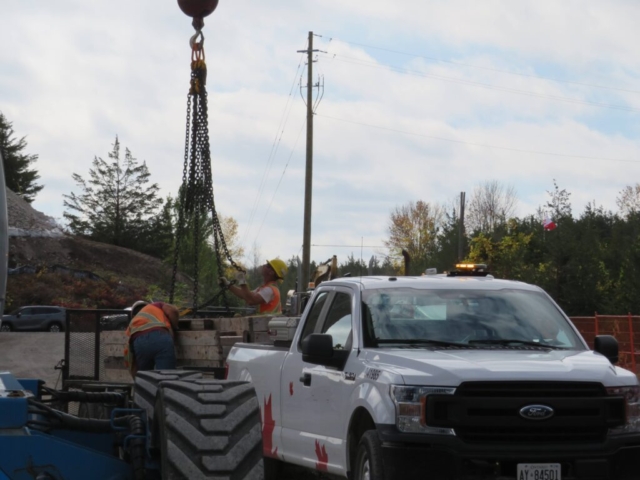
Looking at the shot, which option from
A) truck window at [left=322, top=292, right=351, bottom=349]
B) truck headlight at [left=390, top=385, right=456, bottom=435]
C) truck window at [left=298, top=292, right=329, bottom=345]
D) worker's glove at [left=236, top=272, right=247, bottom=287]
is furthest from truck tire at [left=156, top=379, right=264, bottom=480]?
worker's glove at [left=236, top=272, right=247, bottom=287]

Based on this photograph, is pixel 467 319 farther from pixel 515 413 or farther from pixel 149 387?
pixel 149 387

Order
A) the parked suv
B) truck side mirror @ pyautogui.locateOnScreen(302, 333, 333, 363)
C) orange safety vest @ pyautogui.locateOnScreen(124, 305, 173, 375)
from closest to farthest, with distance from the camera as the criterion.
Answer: truck side mirror @ pyautogui.locateOnScreen(302, 333, 333, 363) → orange safety vest @ pyautogui.locateOnScreen(124, 305, 173, 375) → the parked suv

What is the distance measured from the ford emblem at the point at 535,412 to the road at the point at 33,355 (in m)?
13.5

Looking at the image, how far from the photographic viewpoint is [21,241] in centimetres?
7075

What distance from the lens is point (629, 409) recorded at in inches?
317

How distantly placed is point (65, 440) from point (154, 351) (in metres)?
6.82

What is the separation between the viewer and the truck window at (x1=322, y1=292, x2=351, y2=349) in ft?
31.3

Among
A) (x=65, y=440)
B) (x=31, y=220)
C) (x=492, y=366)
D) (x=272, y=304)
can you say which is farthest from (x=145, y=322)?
(x=31, y=220)

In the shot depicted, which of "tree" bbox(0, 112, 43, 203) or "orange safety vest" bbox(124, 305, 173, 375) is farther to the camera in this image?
"tree" bbox(0, 112, 43, 203)

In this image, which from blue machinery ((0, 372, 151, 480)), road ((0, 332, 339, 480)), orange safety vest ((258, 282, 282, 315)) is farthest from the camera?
road ((0, 332, 339, 480))

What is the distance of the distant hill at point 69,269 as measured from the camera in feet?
210

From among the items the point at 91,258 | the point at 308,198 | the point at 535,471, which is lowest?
the point at 535,471

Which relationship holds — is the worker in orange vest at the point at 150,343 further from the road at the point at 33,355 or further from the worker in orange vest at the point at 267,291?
the road at the point at 33,355

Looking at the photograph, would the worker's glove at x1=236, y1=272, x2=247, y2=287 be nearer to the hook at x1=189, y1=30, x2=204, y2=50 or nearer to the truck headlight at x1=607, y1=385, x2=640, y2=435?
the hook at x1=189, y1=30, x2=204, y2=50
